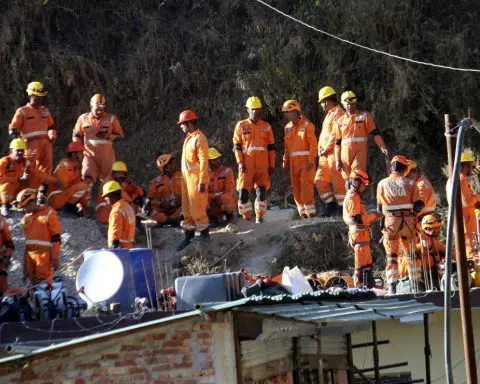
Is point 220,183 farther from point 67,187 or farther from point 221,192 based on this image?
point 67,187

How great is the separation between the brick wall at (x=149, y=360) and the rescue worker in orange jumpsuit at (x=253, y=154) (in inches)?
428

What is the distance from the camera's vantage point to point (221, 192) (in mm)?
26328

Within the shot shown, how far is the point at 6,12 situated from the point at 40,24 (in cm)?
111

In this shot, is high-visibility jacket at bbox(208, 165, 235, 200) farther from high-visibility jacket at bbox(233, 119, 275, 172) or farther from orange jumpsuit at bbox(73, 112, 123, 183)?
orange jumpsuit at bbox(73, 112, 123, 183)

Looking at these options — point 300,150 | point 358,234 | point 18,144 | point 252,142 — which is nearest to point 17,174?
point 18,144

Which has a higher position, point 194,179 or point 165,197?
point 194,179

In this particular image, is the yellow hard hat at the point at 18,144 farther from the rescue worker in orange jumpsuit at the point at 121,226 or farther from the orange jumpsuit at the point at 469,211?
the orange jumpsuit at the point at 469,211

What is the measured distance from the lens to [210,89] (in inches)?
1280

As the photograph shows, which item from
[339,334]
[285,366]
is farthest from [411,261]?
[285,366]

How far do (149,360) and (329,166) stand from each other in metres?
11.2

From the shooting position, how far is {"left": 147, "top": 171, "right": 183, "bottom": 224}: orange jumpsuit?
26.4m

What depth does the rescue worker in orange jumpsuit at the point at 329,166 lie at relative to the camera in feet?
83.9

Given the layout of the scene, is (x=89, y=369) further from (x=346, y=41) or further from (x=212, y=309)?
(x=346, y=41)

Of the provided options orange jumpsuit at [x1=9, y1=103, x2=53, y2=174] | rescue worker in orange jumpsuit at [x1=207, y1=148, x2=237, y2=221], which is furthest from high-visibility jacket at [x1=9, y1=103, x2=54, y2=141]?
rescue worker in orange jumpsuit at [x1=207, y1=148, x2=237, y2=221]
